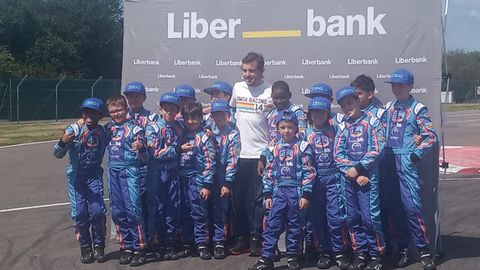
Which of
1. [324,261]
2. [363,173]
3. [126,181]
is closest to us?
[363,173]

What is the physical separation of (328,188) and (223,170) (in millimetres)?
1223

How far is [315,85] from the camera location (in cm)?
776

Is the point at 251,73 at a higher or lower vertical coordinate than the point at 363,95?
higher

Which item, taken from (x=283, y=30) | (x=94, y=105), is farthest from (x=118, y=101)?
(x=283, y=30)

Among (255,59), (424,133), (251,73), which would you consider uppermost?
(255,59)

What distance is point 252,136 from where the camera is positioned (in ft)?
25.9

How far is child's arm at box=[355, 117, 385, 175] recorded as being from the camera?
7.01 m

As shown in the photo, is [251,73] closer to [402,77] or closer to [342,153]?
[342,153]

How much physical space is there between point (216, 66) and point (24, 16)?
44.1 metres

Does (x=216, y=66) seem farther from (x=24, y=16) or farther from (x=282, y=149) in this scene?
(x=24, y=16)

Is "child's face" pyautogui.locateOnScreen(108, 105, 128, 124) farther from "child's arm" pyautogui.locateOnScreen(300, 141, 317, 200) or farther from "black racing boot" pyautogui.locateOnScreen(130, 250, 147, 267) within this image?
"child's arm" pyautogui.locateOnScreen(300, 141, 317, 200)

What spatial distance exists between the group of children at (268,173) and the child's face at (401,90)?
11 millimetres

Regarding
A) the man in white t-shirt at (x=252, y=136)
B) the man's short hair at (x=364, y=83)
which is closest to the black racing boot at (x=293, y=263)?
the man in white t-shirt at (x=252, y=136)

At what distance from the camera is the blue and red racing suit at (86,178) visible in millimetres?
7578
